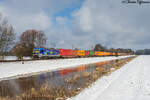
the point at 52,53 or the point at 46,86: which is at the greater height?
the point at 52,53

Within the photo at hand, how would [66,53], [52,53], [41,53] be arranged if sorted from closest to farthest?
[41,53] → [52,53] → [66,53]

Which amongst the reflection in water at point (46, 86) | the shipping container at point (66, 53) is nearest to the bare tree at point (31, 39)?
the shipping container at point (66, 53)

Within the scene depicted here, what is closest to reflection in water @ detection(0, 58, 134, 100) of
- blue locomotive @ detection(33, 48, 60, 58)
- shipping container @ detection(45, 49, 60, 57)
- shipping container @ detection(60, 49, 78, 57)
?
blue locomotive @ detection(33, 48, 60, 58)

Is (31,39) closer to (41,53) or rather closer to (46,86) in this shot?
(41,53)

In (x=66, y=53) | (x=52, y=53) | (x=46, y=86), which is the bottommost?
(x=46, y=86)

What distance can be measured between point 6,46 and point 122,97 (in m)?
27.5

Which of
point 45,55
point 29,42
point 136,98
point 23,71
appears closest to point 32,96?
point 136,98

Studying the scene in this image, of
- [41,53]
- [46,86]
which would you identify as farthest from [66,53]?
[46,86]

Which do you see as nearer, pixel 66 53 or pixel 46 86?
pixel 46 86

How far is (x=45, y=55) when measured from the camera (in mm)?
36094

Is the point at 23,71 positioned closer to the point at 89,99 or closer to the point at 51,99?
the point at 51,99

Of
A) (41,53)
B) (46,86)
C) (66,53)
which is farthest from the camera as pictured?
(66,53)

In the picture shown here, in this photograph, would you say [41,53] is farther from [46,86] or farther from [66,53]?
[46,86]

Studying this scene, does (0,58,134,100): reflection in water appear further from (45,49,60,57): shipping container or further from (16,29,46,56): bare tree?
(16,29,46,56): bare tree
